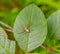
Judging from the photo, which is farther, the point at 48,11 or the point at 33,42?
the point at 48,11

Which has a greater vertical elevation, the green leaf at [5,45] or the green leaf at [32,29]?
the green leaf at [32,29]

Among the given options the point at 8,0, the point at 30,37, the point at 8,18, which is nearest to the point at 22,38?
the point at 30,37

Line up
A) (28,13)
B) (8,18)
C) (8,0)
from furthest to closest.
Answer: (8,0), (8,18), (28,13)

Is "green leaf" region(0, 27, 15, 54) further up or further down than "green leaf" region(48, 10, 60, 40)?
further down

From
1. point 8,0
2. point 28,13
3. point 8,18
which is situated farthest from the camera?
point 8,0

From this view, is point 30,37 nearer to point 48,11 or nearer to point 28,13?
point 28,13

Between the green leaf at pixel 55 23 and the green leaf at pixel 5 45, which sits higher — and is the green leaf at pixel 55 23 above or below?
above

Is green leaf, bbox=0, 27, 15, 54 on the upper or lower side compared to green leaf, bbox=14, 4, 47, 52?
lower
